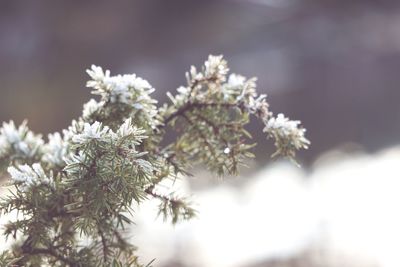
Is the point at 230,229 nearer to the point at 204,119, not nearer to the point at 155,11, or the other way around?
the point at 204,119

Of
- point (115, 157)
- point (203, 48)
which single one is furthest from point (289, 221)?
point (203, 48)

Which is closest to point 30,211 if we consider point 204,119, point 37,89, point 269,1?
point 204,119

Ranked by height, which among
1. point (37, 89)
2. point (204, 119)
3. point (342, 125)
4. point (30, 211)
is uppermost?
point (37, 89)

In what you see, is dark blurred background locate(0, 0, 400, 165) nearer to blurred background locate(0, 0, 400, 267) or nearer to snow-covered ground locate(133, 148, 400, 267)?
blurred background locate(0, 0, 400, 267)

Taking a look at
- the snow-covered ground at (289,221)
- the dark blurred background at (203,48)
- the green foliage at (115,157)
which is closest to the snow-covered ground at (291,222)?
the snow-covered ground at (289,221)

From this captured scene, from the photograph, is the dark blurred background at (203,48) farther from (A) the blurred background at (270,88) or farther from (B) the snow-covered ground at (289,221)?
(B) the snow-covered ground at (289,221)

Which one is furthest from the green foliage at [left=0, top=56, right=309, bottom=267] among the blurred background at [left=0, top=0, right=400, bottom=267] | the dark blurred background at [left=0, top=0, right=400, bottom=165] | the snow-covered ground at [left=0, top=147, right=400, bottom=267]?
the dark blurred background at [left=0, top=0, right=400, bottom=165]
